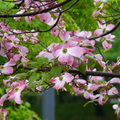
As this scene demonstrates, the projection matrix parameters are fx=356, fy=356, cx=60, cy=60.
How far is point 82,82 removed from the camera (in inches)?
83.4

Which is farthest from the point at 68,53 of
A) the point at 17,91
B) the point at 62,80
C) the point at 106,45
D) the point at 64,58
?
the point at 106,45

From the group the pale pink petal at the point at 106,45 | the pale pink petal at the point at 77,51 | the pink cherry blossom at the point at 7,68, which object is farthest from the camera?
the pale pink petal at the point at 106,45

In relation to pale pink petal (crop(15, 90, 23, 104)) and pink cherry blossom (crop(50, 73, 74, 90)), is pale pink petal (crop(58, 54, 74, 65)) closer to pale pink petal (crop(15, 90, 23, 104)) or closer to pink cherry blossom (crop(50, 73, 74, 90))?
pink cherry blossom (crop(50, 73, 74, 90))

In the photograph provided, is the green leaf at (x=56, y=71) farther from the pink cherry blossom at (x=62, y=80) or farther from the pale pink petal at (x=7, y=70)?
the pale pink petal at (x=7, y=70)

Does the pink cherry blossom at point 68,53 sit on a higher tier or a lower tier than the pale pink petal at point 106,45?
lower

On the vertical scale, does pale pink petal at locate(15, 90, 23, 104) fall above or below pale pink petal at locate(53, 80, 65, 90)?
below

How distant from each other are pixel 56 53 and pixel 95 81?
599 mm

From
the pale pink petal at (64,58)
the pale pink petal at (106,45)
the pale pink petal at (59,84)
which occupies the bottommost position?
the pale pink petal at (59,84)

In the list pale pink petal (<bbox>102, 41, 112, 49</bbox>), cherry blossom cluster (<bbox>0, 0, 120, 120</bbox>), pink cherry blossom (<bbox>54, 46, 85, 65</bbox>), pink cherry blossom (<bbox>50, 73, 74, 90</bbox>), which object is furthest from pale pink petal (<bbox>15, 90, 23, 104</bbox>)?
pale pink petal (<bbox>102, 41, 112, 49</bbox>)

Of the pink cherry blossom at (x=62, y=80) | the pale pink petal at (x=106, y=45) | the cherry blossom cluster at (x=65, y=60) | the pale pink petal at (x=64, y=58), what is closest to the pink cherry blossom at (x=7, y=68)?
the cherry blossom cluster at (x=65, y=60)

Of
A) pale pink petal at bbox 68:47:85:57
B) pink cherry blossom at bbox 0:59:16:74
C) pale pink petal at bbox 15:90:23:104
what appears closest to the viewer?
pale pink petal at bbox 68:47:85:57

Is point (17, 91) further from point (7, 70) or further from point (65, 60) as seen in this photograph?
point (65, 60)

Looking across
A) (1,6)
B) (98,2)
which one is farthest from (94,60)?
(1,6)

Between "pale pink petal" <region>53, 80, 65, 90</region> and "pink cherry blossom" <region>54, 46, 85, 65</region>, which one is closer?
"pink cherry blossom" <region>54, 46, 85, 65</region>
